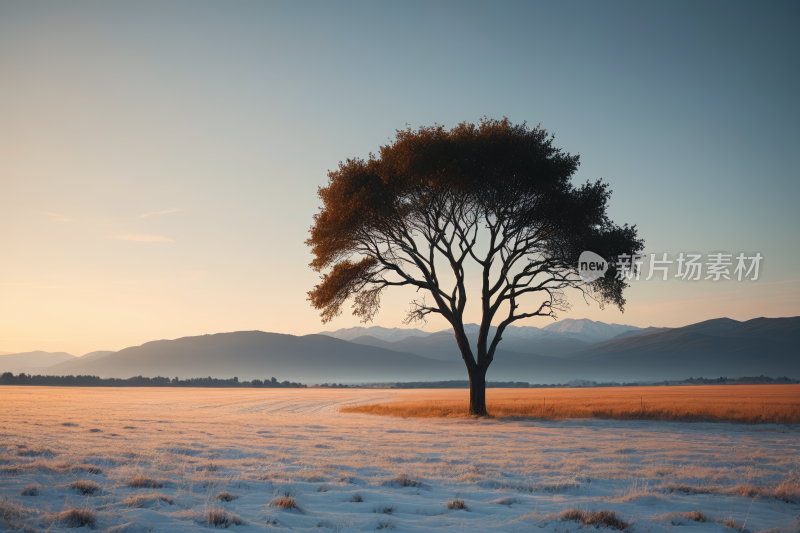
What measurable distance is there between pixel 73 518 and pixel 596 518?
7864 millimetres

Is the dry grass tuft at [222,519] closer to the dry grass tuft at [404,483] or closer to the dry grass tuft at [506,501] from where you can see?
the dry grass tuft at [404,483]

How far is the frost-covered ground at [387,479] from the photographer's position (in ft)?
24.9

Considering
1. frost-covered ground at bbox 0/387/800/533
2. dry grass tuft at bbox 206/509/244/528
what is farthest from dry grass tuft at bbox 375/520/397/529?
dry grass tuft at bbox 206/509/244/528

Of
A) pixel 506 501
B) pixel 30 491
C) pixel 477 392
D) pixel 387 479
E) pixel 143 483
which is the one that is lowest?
pixel 477 392

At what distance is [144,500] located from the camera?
8.12 metres

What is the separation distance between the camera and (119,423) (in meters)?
23.9

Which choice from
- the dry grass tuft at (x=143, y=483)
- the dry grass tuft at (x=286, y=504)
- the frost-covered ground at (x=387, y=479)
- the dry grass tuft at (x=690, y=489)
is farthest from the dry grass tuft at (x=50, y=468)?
the dry grass tuft at (x=690, y=489)

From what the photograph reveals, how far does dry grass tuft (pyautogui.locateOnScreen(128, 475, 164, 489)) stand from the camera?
9703 mm

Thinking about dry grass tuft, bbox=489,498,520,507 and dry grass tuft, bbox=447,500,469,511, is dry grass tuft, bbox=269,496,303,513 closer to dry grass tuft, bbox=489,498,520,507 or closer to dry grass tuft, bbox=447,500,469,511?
dry grass tuft, bbox=447,500,469,511

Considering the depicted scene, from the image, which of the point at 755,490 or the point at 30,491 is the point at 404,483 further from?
the point at 755,490

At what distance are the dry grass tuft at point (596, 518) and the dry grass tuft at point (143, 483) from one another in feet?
25.9

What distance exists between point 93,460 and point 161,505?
6.07 meters

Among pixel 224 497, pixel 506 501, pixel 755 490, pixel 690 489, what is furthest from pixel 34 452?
pixel 755 490

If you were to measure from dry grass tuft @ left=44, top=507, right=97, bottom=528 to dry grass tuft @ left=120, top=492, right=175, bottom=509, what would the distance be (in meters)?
1.08
